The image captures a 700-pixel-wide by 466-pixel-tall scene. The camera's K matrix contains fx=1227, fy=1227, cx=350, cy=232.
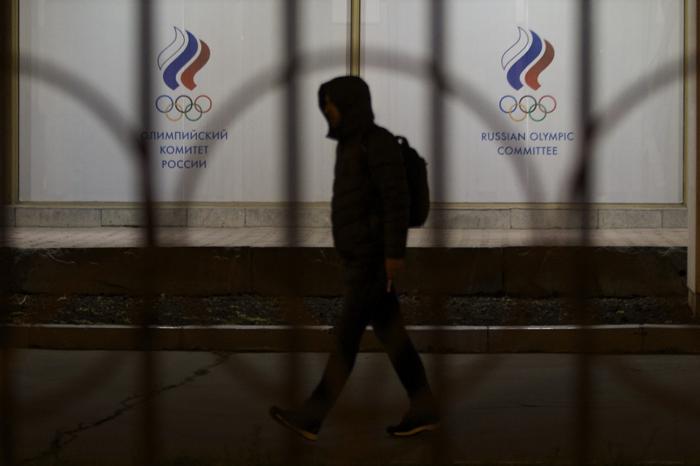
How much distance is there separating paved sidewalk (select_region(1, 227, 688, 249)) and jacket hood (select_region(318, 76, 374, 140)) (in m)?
2.93

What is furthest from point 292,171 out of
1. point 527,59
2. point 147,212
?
point 527,59

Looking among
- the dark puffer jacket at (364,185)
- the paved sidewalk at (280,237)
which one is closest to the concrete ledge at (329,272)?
the paved sidewalk at (280,237)

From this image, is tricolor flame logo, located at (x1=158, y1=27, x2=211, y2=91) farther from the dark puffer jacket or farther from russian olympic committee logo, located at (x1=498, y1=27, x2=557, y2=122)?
the dark puffer jacket

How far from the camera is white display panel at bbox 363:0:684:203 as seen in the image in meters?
11.7

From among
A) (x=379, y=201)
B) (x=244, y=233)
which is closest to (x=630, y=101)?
(x=379, y=201)

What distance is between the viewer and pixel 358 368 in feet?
23.5

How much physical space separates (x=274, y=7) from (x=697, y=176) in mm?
5536

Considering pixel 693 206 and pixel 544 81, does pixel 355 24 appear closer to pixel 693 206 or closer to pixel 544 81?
pixel 544 81

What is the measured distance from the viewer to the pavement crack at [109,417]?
4973 millimetres

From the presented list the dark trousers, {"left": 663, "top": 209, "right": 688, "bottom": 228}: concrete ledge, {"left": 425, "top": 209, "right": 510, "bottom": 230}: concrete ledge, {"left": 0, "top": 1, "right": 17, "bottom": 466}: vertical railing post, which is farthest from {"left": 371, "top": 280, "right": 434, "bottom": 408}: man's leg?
{"left": 663, "top": 209, "right": 688, "bottom": 228}: concrete ledge

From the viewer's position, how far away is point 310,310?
8.36 metres

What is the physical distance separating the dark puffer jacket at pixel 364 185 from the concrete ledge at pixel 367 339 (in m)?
2.74

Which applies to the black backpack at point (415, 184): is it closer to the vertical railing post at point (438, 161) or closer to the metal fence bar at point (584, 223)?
the vertical railing post at point (438, 161)

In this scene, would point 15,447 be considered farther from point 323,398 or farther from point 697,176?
point 697,176
